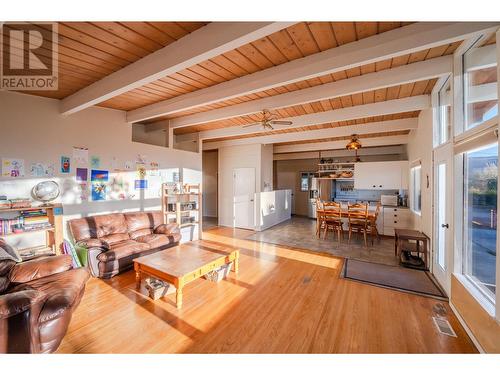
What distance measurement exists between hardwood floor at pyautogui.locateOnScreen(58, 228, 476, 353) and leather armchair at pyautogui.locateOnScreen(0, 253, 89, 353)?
240 millimetres

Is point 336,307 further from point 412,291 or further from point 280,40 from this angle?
point 280,40

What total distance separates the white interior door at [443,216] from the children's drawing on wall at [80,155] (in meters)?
5.23

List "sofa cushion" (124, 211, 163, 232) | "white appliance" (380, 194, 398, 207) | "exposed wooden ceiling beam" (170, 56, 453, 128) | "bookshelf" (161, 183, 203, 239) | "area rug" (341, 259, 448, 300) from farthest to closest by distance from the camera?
"white appliance" (380, 194, 398, 207) → "bookshelf" (161, 183, 203, 239) → "sofa cushion" (124, 211, 163, 232) → "area rug" (341, 259, 448, 300) → "exposed wooden ceiling beam" (170, 56, 453, 128)

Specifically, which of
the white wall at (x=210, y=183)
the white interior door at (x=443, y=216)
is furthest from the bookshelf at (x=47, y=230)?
the white wall at (x=210, y=183)

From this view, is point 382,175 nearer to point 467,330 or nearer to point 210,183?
point 467,330

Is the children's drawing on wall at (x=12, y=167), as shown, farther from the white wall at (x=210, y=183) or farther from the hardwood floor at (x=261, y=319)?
the white wall at (x=210, y=183)

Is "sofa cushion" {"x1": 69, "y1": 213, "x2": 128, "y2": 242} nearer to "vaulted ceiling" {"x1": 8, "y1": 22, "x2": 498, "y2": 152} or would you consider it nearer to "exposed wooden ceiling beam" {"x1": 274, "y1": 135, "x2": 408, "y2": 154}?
"vaulted ceiling" {"x1": 8, "y1": 22, "x2": 498, "y2": 152}

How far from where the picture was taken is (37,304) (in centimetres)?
157

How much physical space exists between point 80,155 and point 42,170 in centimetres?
54

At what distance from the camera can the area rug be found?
8.68 ft

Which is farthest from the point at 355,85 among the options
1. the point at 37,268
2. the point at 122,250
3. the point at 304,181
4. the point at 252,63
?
the point at 304,181

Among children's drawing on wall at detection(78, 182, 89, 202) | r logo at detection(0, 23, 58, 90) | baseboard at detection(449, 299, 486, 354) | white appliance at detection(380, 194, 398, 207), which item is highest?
r logo at detection(0, 23, 58, 90)

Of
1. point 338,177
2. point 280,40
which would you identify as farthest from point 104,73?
point 338,177

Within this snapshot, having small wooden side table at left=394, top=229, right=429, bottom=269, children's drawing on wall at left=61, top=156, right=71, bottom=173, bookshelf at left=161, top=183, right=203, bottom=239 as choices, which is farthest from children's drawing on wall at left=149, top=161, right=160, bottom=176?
small wooden side table at left=394, top=229, right=429, bottom=269
